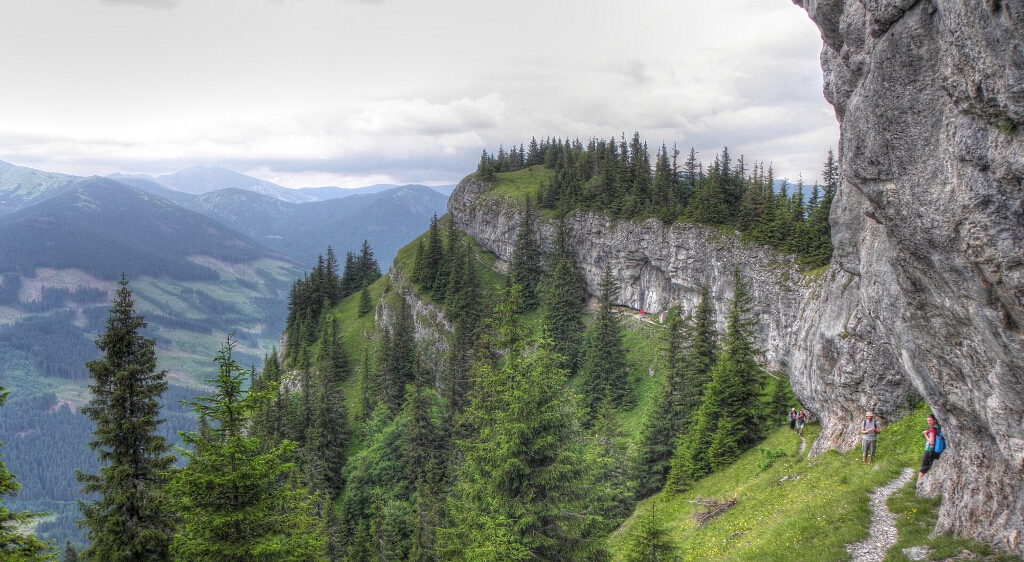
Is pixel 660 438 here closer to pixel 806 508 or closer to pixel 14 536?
pixel 806 508

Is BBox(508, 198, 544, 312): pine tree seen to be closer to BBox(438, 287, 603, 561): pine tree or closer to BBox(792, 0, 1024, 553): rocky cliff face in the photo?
BBox(438, 287, 603, 561): pine tree

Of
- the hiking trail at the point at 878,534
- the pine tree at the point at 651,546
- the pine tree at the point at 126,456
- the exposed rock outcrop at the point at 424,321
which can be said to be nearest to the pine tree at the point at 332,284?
the exposed rock outcrop at the point at 424,321

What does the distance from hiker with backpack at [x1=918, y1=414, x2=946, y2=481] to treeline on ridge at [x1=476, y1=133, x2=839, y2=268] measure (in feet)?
113

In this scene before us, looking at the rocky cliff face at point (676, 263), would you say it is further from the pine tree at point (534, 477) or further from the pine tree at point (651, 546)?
the pine tree at point (534, 477)

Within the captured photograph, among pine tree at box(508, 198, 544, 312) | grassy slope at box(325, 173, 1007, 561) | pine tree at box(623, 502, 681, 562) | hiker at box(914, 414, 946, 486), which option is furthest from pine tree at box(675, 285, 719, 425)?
pine tree at box(508, 198, 544, 312)

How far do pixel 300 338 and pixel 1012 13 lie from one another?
351 feet

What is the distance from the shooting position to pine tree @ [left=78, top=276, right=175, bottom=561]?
1638 cm

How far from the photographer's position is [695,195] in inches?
2709

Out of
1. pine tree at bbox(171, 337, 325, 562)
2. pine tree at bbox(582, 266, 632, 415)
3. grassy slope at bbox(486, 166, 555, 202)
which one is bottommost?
pine tree at bbox(582, 266, 632, 415)

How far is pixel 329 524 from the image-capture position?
3947cm

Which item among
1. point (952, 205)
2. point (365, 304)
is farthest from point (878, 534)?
point (365, 304)

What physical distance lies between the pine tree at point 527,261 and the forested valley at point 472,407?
0.41 meters

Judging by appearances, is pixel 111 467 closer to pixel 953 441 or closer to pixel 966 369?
pixel 966 369

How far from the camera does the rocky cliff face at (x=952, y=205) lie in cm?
866
